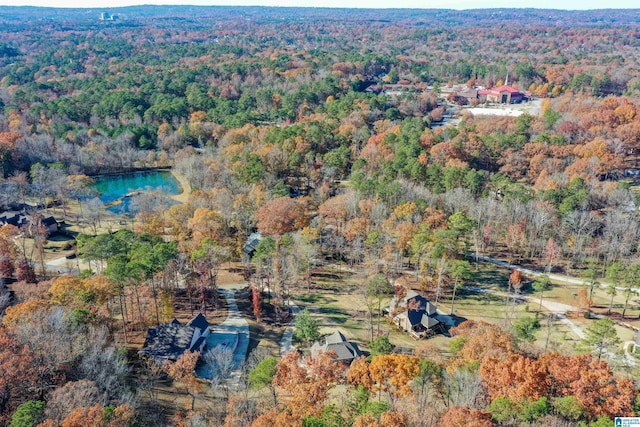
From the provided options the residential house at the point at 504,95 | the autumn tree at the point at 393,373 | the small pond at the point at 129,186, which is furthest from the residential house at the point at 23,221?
the residential house at the point at 504,95

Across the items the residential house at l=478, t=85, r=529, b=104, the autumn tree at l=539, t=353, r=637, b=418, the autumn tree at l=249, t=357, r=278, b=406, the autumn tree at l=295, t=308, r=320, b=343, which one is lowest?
the autumn tree at l=295, t=308, r=320, b=343

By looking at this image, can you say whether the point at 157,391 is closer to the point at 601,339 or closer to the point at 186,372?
the point at 186,372

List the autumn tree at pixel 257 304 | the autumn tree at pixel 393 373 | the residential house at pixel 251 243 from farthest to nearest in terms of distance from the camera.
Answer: the residential house at pixel 251 243 → the autumn tree at pixel 257 304 → the autumn tree at pixel 393 373

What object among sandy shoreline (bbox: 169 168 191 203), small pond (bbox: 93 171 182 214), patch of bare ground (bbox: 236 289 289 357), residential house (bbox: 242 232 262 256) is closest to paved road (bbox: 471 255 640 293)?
residential house (bbox: 242 232 262 256)

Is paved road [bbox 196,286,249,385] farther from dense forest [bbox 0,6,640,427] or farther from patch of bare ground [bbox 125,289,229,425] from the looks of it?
patch of bare ground [bbox 125,289,229,425]

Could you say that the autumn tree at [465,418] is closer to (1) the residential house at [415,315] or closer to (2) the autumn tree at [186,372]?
(1) the residential house at [415,315]

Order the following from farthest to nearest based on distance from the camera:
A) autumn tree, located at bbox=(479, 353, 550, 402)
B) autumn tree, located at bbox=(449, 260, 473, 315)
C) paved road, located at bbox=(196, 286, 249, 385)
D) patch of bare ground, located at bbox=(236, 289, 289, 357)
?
autumn tree, located at bbox=(449, 260, 473, 315)
patch of bare ground, located at bbox=(236, 289, 289, 357)
paved road, located at bbox=(196, 286, 249, 385)
autumn tree, located at bbox=(479, 353, 550, 402)
